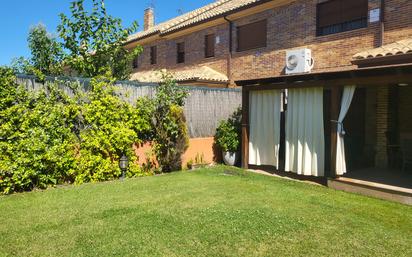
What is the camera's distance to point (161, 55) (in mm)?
20156

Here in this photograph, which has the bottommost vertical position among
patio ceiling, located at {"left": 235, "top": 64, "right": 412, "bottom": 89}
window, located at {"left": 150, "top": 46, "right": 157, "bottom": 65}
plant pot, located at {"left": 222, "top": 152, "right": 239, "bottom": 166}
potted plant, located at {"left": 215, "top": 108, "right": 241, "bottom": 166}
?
plant pot, located at {"left": 222, "top": 152, "right": 239, "bottom": 166}

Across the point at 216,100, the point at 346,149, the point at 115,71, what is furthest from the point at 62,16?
the point at 346,149

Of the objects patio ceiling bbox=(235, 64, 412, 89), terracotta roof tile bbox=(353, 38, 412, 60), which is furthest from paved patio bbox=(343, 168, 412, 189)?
terracotta roof tile bbox=(353, 38, 412, 60)

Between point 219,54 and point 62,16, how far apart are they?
7.74m

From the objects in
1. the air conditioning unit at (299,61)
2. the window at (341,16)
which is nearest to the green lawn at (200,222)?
the air conditioning unit at (299,61)

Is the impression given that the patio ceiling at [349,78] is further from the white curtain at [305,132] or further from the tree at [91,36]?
the tree at [91,36]

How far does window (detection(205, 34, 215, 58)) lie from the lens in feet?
54.4

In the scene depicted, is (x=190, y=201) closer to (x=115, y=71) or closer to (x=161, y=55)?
(x=115, y=71)

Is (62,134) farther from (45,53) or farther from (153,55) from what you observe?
(153,55)

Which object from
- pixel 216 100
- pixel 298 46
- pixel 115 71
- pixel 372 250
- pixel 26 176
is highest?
pixel 298 46

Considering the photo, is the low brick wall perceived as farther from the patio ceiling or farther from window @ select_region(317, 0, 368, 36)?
window @ select_region(317, 0, 368, 36)

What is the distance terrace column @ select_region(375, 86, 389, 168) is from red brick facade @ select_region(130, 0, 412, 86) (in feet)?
4.87

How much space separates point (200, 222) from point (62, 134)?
4462mm

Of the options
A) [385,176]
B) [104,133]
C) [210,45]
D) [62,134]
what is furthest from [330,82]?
[210,45]
